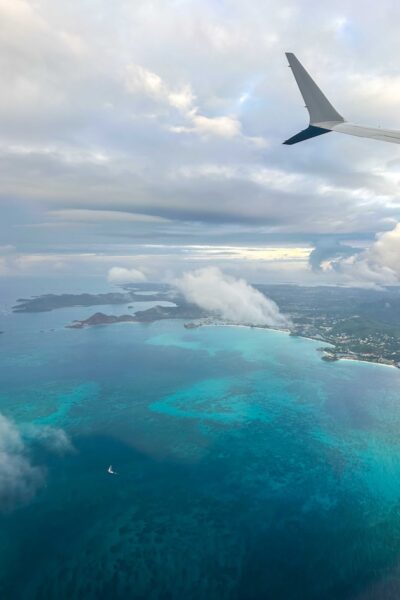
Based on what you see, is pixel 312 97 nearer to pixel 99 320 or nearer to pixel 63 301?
pixel 99 320

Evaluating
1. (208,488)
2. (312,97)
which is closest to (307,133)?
(312,97)

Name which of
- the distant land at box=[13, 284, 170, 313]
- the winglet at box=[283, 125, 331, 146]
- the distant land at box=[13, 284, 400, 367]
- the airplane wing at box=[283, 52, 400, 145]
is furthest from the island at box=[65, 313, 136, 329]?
the airplane wing at box=[283, 52, 400, 145]

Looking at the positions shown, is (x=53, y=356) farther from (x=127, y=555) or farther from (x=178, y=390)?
(x=127, y=555)

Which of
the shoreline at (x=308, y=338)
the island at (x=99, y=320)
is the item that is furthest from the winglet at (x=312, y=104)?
the island at (x=99, y=320)

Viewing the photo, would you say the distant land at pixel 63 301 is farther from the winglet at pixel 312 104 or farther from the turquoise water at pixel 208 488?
the winglet at pixel 312 104

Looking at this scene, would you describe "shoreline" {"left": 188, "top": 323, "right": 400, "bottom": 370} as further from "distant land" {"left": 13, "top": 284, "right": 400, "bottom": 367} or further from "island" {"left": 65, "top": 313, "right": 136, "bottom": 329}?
"island" {"left": 65, "top": 313, "right": 136, "bottom": 329}
